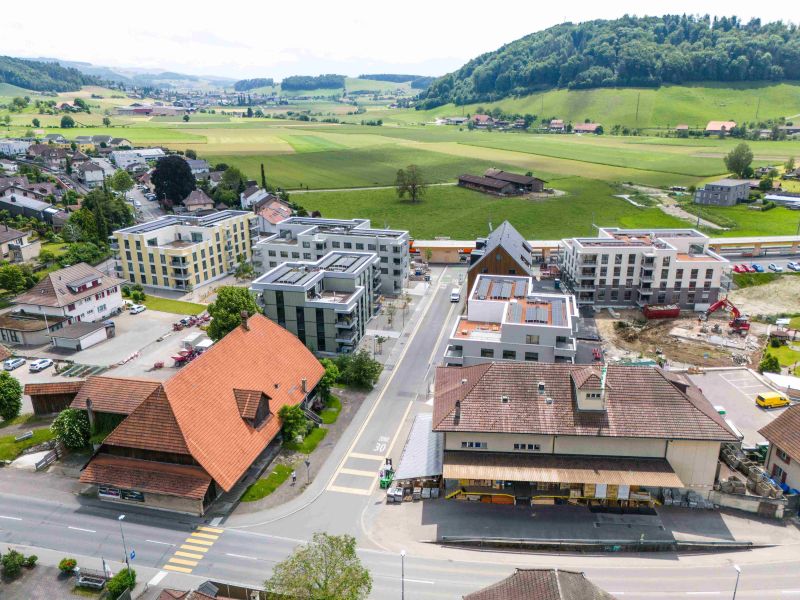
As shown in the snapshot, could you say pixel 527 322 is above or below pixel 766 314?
above

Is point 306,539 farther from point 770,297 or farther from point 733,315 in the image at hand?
point 770,297

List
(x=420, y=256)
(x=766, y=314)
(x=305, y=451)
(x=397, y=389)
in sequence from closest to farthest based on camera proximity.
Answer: (x=305, y=451) → (x=397, y=389) → (x=766, y=314) → (x=420, y=256)

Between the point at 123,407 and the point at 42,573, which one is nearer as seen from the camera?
the point at 42,573

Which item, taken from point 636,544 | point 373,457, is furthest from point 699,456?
point 373,457

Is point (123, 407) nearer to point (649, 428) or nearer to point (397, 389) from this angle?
point (397, 389)

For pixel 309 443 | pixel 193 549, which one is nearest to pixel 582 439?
pixel 309 443

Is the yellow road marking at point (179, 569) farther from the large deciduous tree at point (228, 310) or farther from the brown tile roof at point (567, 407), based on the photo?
the large deciduous tree at point (228, 310)
